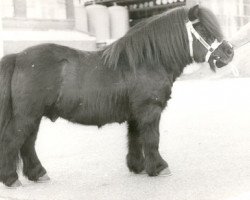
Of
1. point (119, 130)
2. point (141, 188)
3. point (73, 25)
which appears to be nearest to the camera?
point (141, 188)

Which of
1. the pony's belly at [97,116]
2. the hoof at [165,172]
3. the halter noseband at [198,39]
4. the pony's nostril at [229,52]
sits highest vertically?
the halter noseband at [198,39]

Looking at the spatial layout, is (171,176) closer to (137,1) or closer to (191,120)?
(191,120)

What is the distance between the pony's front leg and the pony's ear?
94cm

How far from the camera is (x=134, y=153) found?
505 cm

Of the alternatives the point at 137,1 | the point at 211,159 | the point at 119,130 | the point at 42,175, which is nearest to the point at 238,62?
the point at 137,1

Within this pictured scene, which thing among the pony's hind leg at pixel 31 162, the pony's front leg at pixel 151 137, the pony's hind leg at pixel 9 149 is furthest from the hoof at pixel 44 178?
the pony's front leg at pixel 151 137

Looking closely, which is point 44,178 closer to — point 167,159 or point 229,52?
point 167,159

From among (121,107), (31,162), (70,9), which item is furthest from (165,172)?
(70,9)

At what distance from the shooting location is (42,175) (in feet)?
16.0

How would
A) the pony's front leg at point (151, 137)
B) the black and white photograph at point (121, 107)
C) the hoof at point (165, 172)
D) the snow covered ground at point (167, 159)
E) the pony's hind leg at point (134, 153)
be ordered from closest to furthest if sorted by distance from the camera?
the snow covered ground at point (167, 159), the black and white photograph at point (121, 107), the pony's front leg at point (151, 137), the hoof at point (165, 172), the pony's hind leg at point (134, 153)

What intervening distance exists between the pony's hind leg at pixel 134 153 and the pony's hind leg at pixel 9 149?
1.12 m

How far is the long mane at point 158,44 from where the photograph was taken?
470cm

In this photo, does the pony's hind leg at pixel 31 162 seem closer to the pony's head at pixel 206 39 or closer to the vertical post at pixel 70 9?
the pony's head at pixel 206 39

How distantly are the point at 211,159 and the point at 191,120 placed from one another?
361 centimetres
